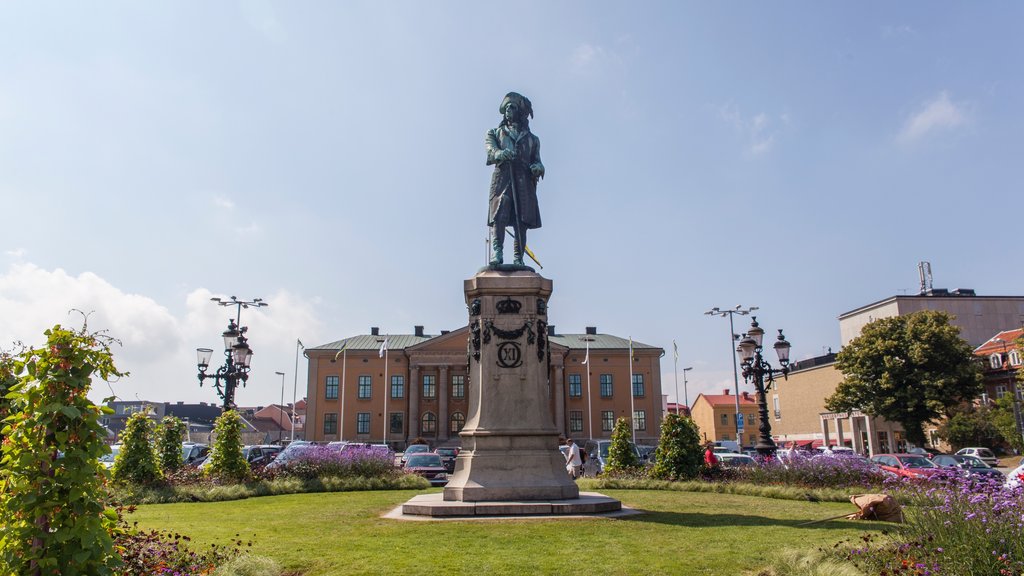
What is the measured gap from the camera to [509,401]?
12617 mm

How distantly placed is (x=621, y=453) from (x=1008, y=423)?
99.9 ft

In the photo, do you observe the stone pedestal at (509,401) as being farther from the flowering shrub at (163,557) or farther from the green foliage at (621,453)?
the green foliage at (621,453)

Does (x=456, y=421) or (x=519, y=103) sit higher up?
(x=519, y=103)

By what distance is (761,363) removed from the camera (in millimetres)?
24953

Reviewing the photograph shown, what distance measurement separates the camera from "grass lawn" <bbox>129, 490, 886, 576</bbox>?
7.52 metres

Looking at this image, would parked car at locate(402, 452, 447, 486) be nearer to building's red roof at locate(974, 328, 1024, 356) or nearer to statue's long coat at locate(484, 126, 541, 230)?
statue's long coat at locate(484, 126, 541, 230)

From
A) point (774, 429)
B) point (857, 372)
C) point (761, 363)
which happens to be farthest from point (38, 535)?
point (774, 429)

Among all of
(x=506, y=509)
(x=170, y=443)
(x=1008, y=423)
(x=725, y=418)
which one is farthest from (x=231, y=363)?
(x=725, y=418)

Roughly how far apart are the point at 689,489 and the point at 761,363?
26.8 feet

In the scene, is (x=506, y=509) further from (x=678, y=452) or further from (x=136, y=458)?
(x=136, y=458)

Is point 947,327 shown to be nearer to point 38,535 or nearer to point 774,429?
Result: point 774,429

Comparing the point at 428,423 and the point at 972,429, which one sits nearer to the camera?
the point at 972,429

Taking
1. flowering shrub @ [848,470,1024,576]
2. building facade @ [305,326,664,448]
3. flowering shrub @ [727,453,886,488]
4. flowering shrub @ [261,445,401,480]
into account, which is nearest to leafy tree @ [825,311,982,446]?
building facade @ [305,326,664,448]

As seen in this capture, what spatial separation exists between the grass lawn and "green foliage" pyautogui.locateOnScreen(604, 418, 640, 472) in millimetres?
8508
